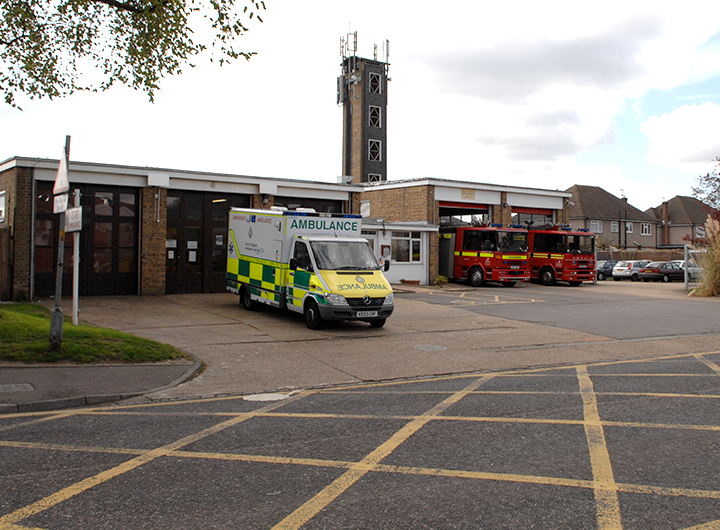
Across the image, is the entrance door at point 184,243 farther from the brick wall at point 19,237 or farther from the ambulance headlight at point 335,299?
the ambulance headlight at point 335,299

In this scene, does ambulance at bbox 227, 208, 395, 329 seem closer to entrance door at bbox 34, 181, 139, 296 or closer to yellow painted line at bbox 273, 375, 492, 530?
entrance door at bbox 34, 181, 139, 296

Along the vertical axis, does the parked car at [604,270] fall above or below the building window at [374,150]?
below

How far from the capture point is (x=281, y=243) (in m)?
15.1

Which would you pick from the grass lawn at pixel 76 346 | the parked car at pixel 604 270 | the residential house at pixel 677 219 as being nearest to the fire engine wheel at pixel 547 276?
the parked car at pixel 604 270

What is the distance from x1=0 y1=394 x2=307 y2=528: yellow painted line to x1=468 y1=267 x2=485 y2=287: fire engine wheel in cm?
2225

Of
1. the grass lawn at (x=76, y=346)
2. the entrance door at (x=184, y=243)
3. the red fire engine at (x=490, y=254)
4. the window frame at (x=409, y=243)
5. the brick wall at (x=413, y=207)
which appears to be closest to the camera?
the grass lawn at (x=76, y=346)

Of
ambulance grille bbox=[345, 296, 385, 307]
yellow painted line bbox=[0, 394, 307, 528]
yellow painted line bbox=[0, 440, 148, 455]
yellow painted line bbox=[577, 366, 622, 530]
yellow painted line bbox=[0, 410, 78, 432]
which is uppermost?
ambulance grille bbox=[345, 296, 385, 307]

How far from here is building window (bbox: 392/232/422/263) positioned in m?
28.0

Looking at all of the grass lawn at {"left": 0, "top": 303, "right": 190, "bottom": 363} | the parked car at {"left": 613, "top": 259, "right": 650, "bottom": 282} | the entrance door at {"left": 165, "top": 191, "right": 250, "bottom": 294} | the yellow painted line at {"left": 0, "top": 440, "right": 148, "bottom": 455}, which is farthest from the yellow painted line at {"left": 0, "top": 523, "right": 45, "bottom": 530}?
the parked car at {"left": 613, "top": 259, "right": 650, "bottom": 282}

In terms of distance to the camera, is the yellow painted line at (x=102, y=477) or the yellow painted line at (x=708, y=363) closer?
the yellow painted line at (x=102, y=477)

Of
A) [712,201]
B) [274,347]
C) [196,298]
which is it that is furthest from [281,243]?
[712,201]

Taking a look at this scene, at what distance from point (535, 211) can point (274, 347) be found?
26.3m

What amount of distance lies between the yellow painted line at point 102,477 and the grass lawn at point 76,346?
12.1 ft

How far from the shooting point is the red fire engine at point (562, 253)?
1184 inches
